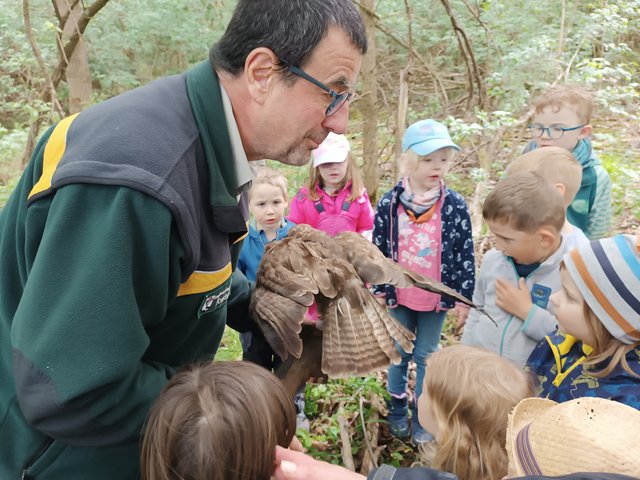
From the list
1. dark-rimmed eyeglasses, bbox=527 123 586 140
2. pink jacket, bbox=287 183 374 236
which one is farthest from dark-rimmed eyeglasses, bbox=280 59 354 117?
dark-rimmed eyeglasses, bbox=527 123 586 140

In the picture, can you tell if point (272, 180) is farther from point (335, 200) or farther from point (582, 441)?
point (582, 441)

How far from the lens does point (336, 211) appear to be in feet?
15.2

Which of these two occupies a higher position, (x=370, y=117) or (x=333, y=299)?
(x=333, y=299)

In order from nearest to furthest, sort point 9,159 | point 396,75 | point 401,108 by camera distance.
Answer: point 401,108 → point 9,159 → point 396,75

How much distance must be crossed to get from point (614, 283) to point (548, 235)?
894 mm

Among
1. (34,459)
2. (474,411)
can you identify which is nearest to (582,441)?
(474,411)

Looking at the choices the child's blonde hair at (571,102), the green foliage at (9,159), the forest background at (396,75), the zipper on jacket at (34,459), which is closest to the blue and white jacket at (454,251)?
the forest background at (396,75)

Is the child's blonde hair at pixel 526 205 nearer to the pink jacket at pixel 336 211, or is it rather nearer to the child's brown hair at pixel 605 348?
the child's brown hair at pixel 605 348

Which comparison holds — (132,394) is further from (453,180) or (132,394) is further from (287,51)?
(453,180)

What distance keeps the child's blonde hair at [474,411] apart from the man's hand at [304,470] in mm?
629

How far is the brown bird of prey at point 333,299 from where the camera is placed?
2354mm

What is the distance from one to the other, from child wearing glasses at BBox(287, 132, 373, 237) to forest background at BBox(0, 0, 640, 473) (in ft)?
4.53

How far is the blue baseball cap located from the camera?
387 centimetres

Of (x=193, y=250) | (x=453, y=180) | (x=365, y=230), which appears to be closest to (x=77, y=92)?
(x=365, y=230)
